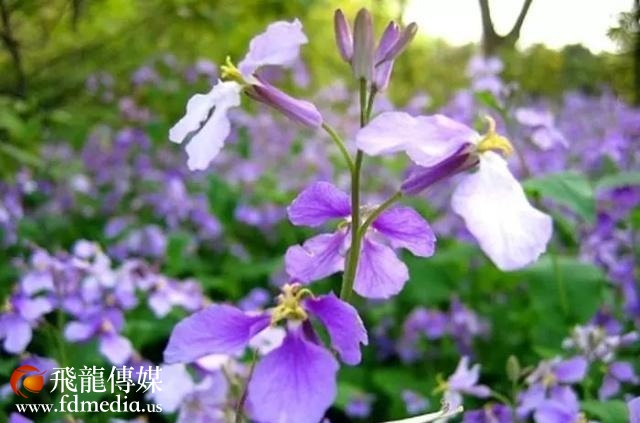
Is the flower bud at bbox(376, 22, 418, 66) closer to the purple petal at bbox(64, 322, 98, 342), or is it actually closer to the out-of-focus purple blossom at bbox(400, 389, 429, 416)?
the purple petal at bbox(64, 322, 98, 342)


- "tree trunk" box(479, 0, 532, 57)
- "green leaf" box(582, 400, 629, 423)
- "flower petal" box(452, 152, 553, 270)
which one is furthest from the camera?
"tree trunk" box(479, 0, 532, 57)

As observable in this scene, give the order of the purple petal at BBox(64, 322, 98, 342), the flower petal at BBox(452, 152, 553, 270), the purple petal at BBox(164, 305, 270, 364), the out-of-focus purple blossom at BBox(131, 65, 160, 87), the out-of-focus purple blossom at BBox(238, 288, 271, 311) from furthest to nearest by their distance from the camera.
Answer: the out-of-focus purple blossom at BBox(131, 65, 160, 87)
the out-of-focus purple blossom at BBox(238, 288, 271, 311)
the purple petal at BBox(64, 322, 98, 342)
the purple petal at BBox(164, 305, 270, 364)
the flower petal at BBox(452, 152, 553, 270)

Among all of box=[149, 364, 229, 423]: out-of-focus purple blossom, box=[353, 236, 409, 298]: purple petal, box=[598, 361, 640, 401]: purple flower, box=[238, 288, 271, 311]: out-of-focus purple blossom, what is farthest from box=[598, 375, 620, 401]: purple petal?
box=[238, 288, 271, 311]: out-of-focus purple blossom

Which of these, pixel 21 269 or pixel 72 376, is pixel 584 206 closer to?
pixel 72 376

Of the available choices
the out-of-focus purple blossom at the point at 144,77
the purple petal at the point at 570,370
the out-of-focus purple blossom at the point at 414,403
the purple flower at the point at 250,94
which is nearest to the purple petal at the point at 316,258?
the purple flower at the point at 250,94

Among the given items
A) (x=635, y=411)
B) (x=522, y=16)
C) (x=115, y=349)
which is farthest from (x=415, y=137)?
(x=522, y=16)

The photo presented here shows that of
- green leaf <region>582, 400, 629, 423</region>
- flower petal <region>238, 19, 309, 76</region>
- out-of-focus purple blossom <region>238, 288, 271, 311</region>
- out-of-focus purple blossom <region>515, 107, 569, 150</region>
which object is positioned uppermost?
flower petal <region>238, 19, 309, 76</region>

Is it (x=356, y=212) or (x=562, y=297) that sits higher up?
(x=356, y=212)

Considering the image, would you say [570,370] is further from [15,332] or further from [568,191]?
[15,332]
